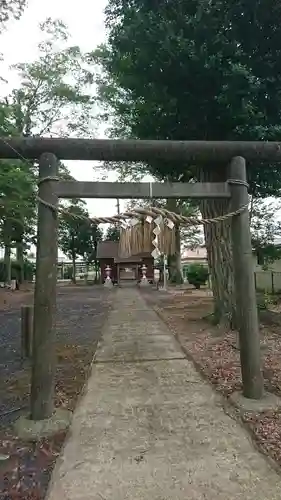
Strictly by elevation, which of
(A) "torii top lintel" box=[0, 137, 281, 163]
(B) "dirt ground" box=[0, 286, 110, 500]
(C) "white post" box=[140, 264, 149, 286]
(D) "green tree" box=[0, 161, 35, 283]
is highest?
(D) "green tree" box=[0, 161, 35, 283]

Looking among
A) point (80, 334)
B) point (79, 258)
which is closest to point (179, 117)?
point (80, 334)

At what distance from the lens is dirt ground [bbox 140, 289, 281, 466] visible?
9.33 ft

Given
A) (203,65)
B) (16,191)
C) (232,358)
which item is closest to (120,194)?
(203,65)

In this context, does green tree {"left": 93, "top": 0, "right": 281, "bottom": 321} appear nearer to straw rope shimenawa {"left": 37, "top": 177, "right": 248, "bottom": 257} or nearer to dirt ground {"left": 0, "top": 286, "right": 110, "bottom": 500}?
straw rope shimenawa {"left": 37, "top": 177, "right": 248, "bottom": 257}

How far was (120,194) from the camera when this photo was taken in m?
3.45

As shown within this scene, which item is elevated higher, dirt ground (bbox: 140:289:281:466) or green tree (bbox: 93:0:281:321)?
green tree (bbox: 93:0:281:321)

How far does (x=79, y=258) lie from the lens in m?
35.8

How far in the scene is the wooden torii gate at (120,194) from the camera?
3.18 m

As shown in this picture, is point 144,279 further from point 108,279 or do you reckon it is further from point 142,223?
point 142,223

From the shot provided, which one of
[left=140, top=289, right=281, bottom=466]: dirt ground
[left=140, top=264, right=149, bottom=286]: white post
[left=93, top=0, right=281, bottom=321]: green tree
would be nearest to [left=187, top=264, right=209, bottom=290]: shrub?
[left=140, top=264, right=149, bottom=286]: white post

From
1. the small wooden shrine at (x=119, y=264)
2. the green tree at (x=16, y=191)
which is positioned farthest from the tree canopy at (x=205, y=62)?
the small wooden shrine at (x=119, y=264)

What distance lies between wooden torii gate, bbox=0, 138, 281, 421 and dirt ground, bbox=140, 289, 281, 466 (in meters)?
0.46

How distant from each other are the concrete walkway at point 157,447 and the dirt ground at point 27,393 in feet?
0.44

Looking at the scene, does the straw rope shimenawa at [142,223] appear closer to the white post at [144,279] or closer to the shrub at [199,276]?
the shrub at [199,276]
